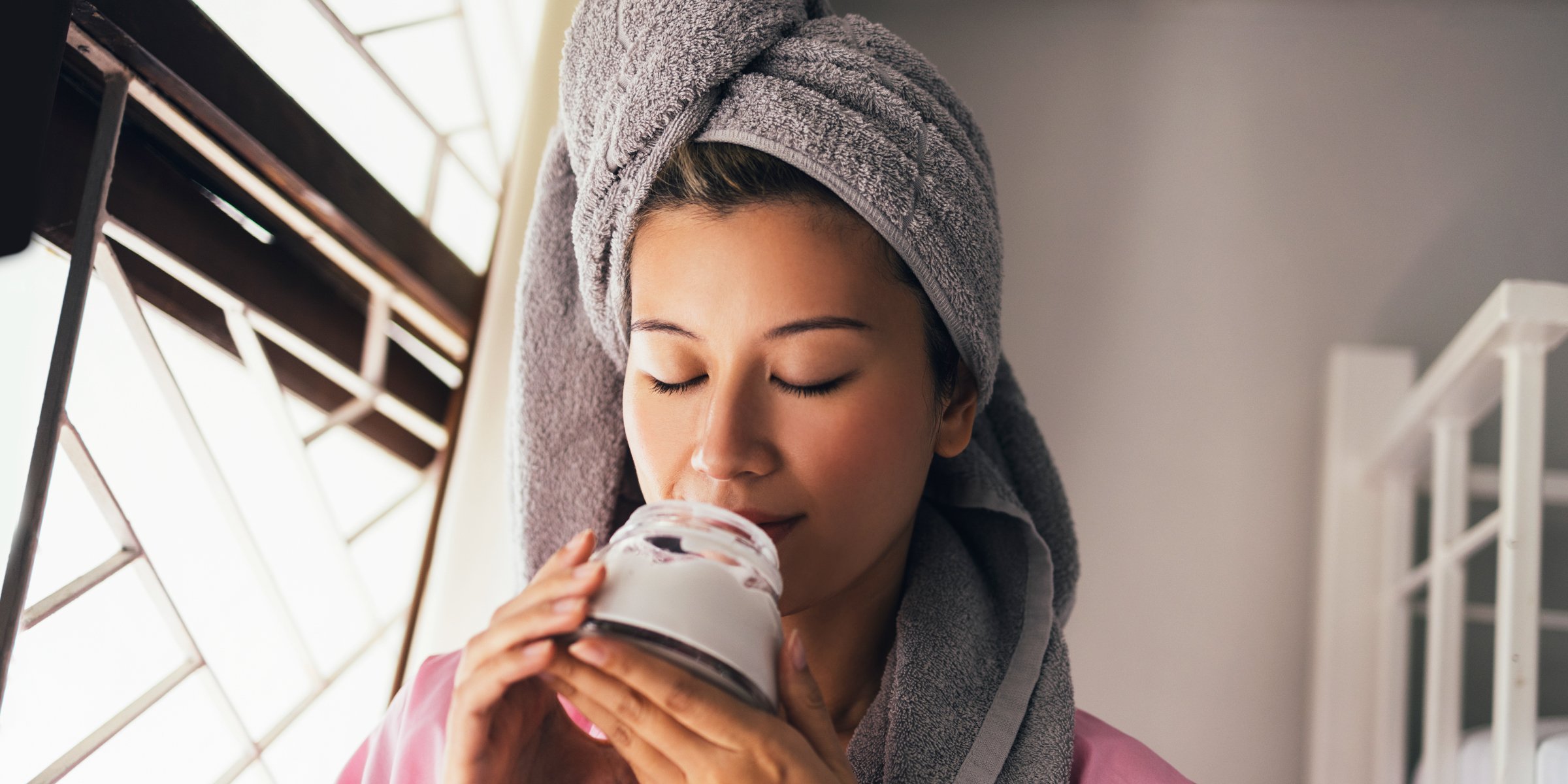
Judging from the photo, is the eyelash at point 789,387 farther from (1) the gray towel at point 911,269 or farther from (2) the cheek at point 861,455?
(1) the gray towel at point 911,269

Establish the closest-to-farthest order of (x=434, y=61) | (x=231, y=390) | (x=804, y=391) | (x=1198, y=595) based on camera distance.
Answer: (x=804, y=391) < (x=231, y=390) < (x=434, y=61) < (x=1198, y=595)

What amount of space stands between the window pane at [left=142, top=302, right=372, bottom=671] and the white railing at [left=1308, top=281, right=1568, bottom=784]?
126cm

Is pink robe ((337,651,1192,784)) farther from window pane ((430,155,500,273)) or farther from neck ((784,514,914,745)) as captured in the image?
window pane ((430,155,500,273))

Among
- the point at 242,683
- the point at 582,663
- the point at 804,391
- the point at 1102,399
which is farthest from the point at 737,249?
the point at 1102,399

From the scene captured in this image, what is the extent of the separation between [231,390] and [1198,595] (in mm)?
1421

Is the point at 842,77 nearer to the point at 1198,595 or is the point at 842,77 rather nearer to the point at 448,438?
the point at 448,438

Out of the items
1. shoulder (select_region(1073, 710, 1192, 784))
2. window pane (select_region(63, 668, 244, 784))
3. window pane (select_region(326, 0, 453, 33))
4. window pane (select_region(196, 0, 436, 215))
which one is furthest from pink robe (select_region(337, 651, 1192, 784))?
window pane (select_region(326, 0, 453, 33))

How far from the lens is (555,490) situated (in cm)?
101

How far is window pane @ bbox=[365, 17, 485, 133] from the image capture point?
120 cm

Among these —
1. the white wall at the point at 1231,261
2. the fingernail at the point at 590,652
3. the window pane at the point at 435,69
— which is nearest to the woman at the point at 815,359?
the fingernail at the point at 590,652

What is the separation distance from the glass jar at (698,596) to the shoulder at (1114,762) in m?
0.39

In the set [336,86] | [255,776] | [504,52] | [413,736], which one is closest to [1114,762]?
[413,736]

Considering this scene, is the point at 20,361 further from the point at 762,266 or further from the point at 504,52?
the point at 504,52

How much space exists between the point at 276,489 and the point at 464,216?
1.52 feet
